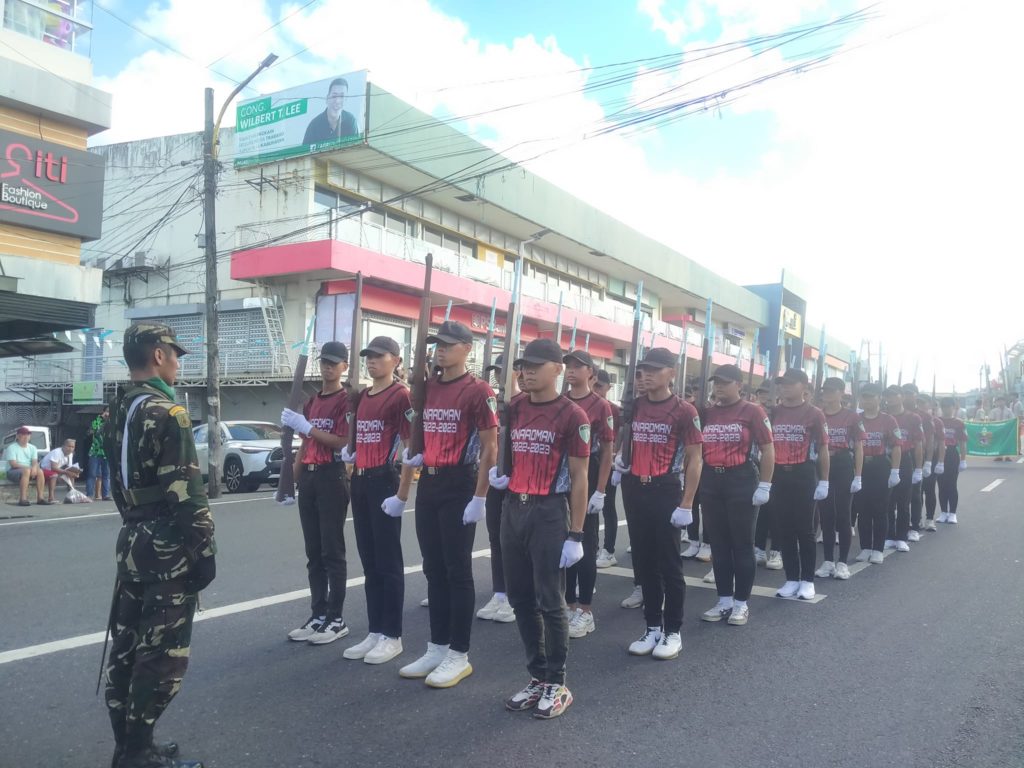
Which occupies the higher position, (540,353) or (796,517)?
(540,353)

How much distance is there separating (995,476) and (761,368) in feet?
85.8

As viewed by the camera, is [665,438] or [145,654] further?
[665,438]

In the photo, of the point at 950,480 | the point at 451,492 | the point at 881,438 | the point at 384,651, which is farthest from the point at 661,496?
the point at 950,480

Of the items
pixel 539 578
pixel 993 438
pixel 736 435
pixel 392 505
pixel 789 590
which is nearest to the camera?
pixel 539 578

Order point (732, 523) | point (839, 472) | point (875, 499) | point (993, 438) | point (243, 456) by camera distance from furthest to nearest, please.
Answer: point (993, 438) → point (243, 456) → point (875, 499) → point (839, 472) → point (732, 523)

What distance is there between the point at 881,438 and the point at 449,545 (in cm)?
606

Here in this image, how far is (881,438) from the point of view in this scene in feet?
28.2

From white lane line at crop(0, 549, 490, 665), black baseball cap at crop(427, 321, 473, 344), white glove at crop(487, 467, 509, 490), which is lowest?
white lane line at crop(0, 549, 490, 665)

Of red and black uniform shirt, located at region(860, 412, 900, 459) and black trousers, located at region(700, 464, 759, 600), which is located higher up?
red and black uniform shirt, located at region(860, 412, 900, 459)

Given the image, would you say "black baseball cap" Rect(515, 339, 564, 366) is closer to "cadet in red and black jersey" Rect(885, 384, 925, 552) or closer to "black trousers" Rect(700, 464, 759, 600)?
"black trousers" Rect(700, 464, 759, 600)

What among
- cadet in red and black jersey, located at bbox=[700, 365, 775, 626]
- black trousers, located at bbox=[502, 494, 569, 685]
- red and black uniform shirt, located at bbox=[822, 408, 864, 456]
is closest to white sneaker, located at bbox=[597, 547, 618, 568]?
cadet in red and black jersey, located at bbox=[700, 365, 775, 626]

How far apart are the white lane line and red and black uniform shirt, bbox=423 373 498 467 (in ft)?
6.13

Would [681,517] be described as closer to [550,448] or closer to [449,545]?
[550,448]

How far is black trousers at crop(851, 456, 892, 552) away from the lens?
27.7ft
